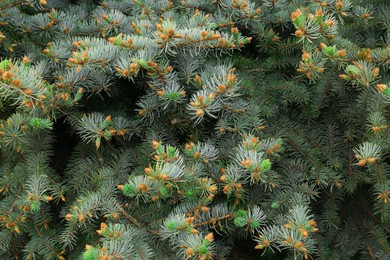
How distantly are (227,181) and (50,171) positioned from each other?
0.55 m

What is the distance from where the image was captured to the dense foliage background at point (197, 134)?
1.16 meters

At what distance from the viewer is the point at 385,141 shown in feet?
3.97

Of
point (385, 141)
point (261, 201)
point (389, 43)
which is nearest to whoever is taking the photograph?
point (385, 141)

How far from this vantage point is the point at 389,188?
1.21 meters

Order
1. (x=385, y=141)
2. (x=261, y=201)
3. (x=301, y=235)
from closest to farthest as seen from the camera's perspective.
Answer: (x=301, y=235), (x=385, y=141), (x=261, y=201)

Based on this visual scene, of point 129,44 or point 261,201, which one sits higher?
point 129,44

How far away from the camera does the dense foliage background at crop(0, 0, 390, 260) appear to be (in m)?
1.16

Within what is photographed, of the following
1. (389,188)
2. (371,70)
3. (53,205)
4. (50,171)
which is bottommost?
(53,205)

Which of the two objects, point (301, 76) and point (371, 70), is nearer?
point (371, 70)

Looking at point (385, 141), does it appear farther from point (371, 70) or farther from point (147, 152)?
point (147, 152)

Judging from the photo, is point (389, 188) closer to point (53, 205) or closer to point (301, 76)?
point (301, 76)

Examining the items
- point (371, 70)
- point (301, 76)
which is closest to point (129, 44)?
point (301, 76)

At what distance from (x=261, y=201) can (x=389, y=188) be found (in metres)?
0.35

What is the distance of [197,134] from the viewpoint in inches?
52.6
